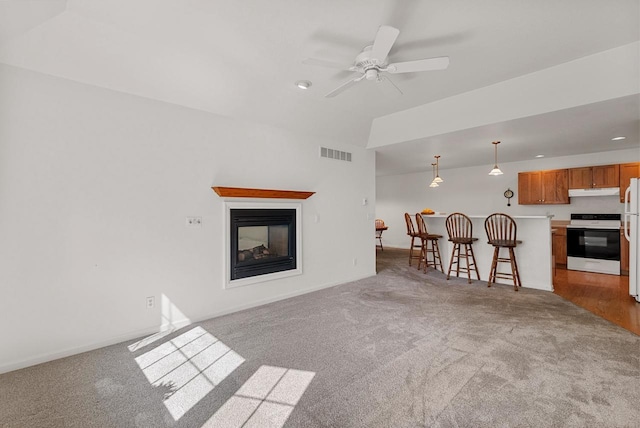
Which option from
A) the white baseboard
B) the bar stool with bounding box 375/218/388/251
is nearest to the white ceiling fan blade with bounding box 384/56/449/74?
the white baseboard

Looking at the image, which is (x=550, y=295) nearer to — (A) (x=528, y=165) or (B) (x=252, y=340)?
(A) (x=528, y=165)

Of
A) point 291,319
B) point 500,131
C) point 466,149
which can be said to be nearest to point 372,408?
point 291,319

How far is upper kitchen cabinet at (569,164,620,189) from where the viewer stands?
5.28 m

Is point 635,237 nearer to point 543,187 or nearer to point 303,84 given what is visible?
point 543,187

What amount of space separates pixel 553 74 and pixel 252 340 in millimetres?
4226

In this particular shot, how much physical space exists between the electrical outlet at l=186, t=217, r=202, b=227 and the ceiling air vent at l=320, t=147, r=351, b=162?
2.14 metres

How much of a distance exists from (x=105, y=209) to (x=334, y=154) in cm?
317

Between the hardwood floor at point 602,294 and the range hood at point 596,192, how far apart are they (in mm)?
1579

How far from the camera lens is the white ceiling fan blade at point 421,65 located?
2.24 m

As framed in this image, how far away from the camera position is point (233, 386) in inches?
76.8

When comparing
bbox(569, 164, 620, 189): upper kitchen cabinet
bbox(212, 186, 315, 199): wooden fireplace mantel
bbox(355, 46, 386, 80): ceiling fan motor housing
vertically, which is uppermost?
bbox(355, 46, 386, 80): ceiling fan motor housing

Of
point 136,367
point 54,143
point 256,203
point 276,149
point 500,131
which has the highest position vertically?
point 500,131

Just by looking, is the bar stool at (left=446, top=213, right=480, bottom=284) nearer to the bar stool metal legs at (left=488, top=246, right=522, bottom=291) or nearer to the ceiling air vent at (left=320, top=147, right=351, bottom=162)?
the bar stool metal legs at (left=488, top=246, right=522, bottom=291)

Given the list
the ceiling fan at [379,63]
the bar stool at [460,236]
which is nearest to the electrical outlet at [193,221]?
the ceiling fan at [379,63]
